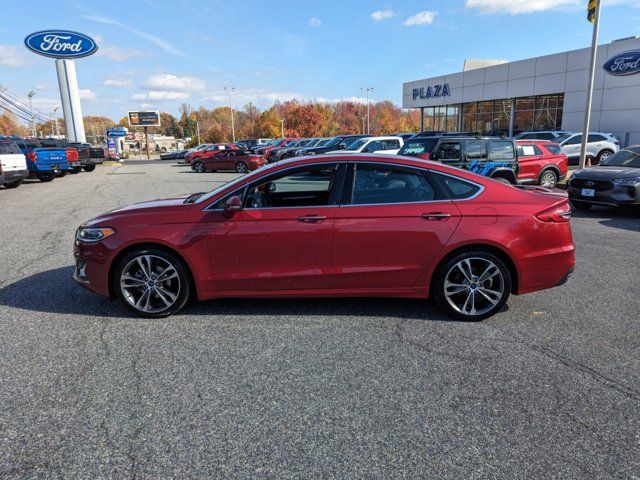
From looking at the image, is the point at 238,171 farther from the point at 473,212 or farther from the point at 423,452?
the point at 423,452

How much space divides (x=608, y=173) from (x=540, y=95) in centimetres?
2861

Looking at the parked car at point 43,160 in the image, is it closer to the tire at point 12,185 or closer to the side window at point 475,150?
the tire at point 12,185

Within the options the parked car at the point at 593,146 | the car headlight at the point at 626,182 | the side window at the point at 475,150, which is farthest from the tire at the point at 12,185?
the parked car at the point at 593,146

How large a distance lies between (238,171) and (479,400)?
2678cm

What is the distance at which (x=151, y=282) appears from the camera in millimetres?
4594

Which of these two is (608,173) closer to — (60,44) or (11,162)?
(11,162)

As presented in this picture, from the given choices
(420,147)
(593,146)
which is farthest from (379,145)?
(593,146)

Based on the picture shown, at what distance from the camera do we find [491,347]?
3.99 metres

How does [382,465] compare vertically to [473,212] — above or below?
below

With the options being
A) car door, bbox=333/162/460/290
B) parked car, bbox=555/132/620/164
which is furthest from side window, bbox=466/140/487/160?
parked car, bbox=555/132/620/164

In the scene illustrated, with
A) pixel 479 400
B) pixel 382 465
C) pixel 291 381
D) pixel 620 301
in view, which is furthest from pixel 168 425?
pixel 620 301

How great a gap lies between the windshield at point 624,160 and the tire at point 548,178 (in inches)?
79.1

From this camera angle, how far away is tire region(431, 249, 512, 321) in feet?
14.7

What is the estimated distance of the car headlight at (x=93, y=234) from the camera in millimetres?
4535
